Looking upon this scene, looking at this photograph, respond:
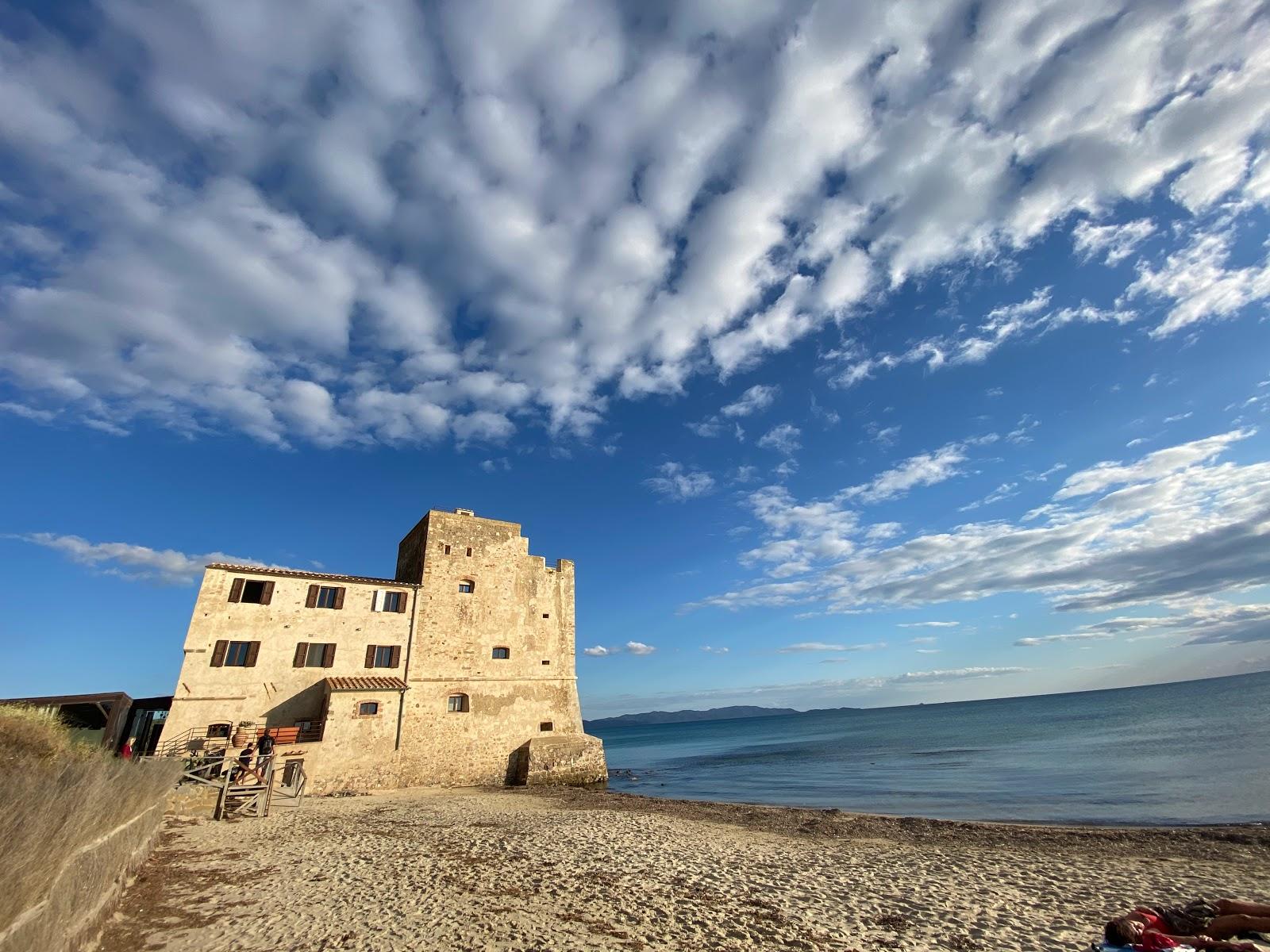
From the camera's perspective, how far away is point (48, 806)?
218 inches

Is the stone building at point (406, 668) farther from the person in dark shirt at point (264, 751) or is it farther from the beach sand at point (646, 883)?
the beach sand at point (646, 883)

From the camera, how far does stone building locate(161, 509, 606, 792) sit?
21891 mm

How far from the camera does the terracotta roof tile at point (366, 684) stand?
77.3 feet

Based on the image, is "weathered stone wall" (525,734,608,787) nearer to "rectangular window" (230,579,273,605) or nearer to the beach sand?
the beach sand

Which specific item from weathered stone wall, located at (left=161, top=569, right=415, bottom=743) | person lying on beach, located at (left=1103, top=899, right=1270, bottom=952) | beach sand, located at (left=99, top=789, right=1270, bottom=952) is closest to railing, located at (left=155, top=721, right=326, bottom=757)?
weathered stone wall, located at (left=161, top=569, right=415, bottom=743)

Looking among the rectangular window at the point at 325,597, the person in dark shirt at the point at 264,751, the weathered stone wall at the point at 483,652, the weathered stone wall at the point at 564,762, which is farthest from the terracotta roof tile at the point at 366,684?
the weathered stone wall at the point at 564,762

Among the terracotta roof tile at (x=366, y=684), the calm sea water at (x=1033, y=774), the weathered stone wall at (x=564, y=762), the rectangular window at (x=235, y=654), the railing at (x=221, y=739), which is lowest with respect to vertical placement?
the calm sea water at (x=1033, y=774)

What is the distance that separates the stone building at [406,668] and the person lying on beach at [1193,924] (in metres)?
25.3

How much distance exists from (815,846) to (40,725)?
19.3 m

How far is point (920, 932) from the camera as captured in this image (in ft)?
27.3

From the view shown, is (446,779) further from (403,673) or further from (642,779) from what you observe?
(642,779)

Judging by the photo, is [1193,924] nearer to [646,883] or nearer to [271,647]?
[646,883]

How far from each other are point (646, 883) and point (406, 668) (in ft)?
62.5

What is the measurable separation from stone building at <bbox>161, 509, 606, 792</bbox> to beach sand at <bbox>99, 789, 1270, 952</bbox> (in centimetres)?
637
